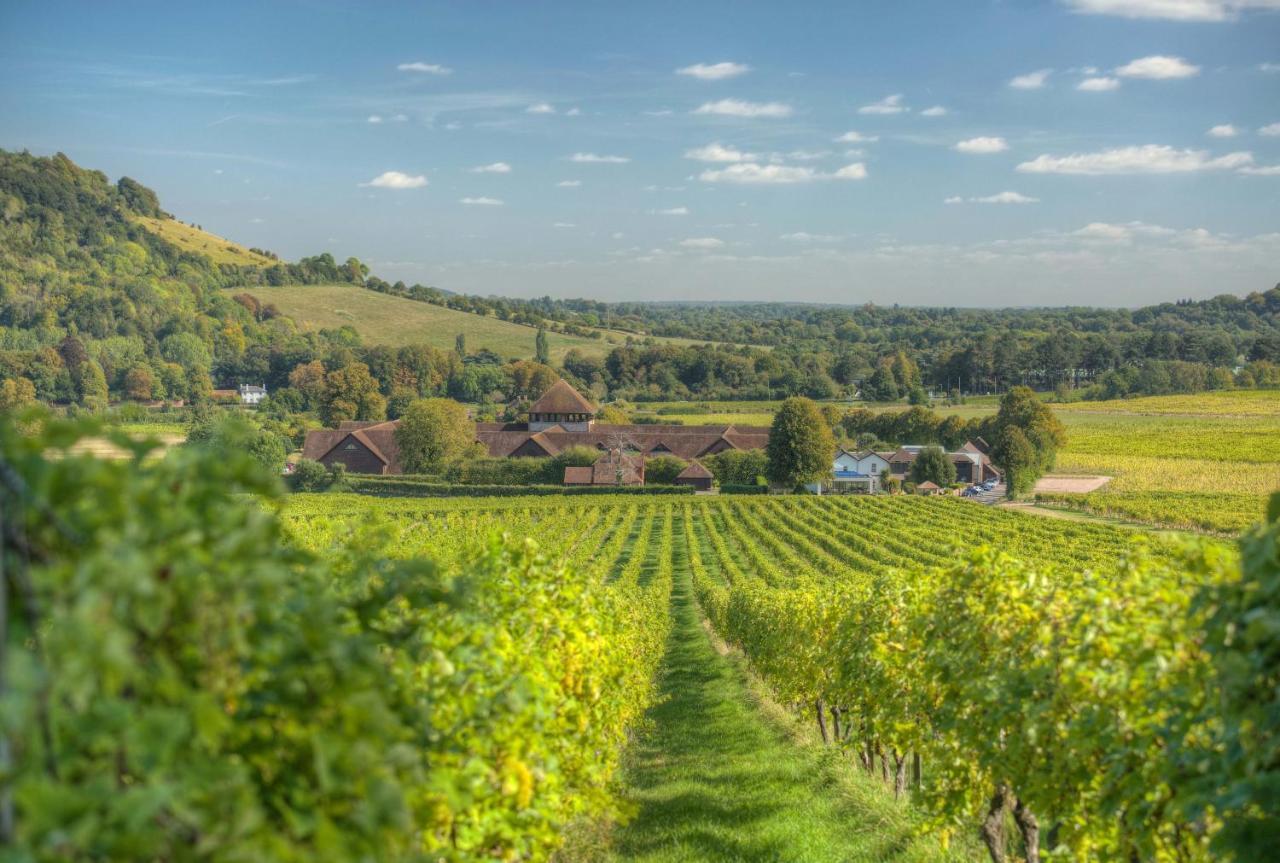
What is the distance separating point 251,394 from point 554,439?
6834 centimetres

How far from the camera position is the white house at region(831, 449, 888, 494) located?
83.4 metres

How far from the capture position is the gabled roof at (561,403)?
94.4 m

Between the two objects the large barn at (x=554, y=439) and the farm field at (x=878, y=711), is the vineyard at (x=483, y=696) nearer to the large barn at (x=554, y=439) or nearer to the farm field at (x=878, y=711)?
the farm field at (x=878, y=711)

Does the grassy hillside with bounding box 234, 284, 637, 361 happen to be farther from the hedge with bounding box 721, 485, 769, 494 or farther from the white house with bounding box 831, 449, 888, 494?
the hedge with bounding box 721, 485, 769, 494

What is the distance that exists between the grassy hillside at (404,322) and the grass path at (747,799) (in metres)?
143

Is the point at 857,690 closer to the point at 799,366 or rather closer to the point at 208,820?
the point at 208,820

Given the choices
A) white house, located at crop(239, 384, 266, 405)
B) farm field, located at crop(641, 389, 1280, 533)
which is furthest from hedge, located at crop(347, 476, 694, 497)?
white house, located at crop(239, 384, 266, 405)

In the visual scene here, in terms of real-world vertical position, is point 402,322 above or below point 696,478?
above

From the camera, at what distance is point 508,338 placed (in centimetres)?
17038

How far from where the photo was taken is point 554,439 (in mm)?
87812

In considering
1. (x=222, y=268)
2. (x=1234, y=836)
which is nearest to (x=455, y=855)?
(x=1234, y=836)

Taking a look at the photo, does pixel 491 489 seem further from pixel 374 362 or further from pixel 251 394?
pixel 251 394

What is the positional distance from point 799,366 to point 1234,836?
503ft

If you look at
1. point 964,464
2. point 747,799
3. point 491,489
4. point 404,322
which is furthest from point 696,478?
point 404,322
